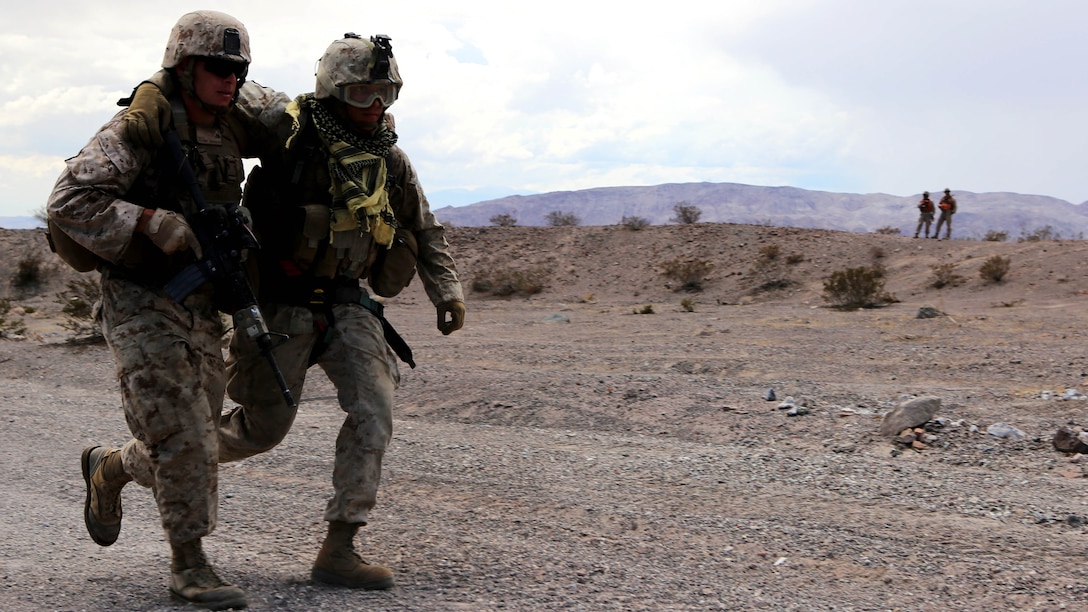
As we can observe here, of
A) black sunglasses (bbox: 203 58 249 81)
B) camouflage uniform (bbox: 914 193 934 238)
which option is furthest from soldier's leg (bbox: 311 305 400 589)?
camouflage uniform (bbox: 914 193 934 238)

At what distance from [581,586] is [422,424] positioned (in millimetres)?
4188

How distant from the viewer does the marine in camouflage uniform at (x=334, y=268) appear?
13.0 feet

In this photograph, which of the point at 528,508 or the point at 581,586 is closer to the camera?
the point at 581,586

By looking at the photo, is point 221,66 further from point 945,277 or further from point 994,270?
point 945,277

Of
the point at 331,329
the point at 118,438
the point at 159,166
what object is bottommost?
the point at 118,438

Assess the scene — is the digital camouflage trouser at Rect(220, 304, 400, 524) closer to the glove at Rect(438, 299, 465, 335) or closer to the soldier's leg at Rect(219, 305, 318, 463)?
the soldier's leg at Rect(219, 305, 318, 463)

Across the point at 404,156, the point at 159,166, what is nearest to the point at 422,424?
the point at 404,156

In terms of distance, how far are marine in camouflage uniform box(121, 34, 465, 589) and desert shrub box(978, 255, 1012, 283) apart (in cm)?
1834

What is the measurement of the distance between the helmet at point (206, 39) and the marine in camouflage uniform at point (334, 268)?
0.42 meters

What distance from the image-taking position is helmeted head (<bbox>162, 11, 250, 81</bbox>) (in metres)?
3.68

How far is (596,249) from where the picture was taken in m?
29.1

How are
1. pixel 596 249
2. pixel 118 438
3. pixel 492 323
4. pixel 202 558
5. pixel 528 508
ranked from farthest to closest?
pixel 596 249, pixel 492 323, pixel 118 438, pixel 528 508, pixel 202 558

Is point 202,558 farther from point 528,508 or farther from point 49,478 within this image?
point 49,478

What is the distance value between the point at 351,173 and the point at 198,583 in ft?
5.33
